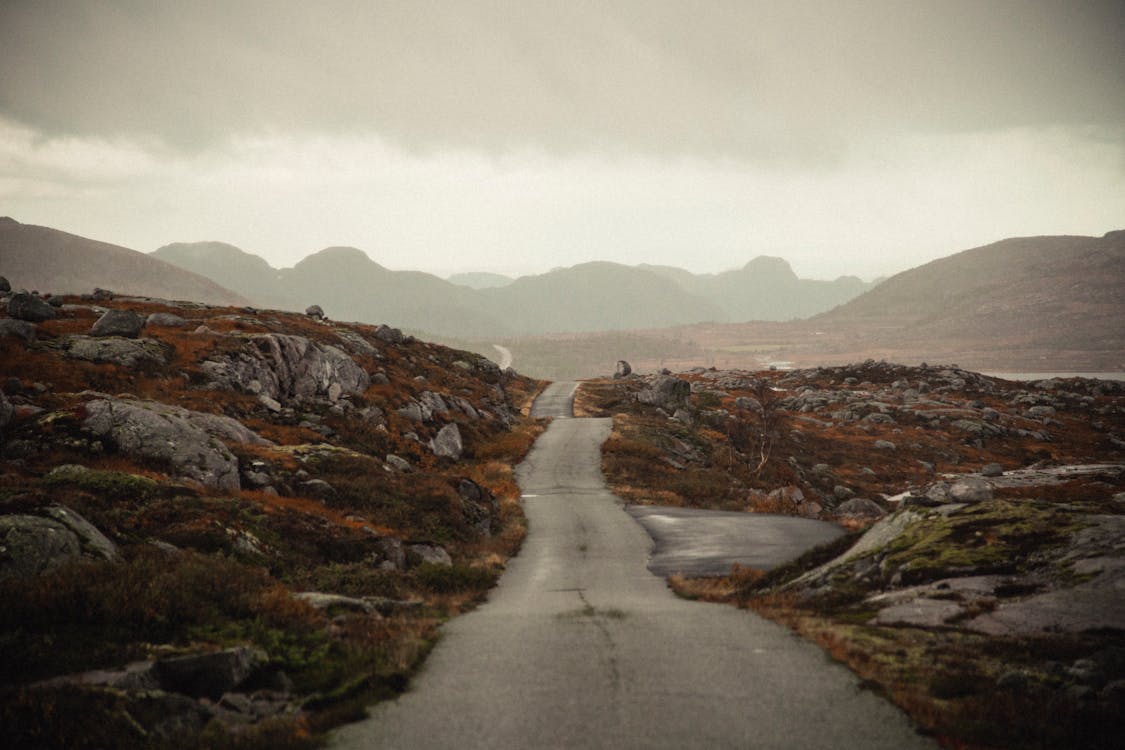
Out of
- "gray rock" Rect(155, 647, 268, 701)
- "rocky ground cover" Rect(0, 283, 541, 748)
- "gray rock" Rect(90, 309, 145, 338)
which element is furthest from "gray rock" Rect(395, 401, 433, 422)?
"gray rock" Rect(155, 647, 268, 701)

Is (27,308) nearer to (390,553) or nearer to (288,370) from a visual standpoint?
(288,370)

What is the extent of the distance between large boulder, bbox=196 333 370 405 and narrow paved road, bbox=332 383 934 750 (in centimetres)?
2607

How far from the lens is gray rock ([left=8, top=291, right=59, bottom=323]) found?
3328 cm

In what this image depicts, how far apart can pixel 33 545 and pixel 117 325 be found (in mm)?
28139

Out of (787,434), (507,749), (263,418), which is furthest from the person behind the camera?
(787,434)

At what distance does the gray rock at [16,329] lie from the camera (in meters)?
28.9

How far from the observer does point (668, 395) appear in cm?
6397

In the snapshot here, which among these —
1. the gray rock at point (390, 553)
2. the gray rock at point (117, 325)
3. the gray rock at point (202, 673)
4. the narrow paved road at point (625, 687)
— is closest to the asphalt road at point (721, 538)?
the narrow paved road at point (625, 687)

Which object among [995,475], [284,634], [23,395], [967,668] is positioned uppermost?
[23,395]

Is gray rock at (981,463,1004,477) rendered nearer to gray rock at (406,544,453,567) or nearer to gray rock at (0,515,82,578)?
gray rock at (406,544,453,567)

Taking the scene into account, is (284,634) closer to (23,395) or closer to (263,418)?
(23,395)

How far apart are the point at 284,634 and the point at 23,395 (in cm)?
2023

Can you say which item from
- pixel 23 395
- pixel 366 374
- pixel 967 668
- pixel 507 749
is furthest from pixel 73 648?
pixel 366 374

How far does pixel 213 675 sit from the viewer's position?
26.8 ft
